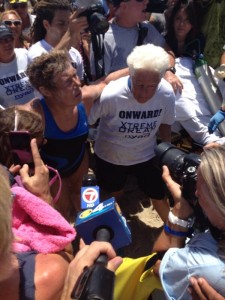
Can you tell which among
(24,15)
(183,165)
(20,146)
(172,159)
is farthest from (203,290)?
(24,15)

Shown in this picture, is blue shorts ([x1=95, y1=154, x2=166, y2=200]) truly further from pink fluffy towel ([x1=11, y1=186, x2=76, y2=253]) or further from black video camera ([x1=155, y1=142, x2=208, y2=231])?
pink fluffy towel ([x1=11, y1=186, x2=76, y2=253])

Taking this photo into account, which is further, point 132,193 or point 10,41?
point 132,193

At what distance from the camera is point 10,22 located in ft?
12.5

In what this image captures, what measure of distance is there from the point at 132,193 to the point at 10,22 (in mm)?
2015

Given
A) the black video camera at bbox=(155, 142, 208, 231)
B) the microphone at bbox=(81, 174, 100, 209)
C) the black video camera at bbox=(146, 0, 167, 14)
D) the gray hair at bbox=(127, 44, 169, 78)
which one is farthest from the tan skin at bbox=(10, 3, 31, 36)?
the microphone at bbox=(81, 174, 100, 209)

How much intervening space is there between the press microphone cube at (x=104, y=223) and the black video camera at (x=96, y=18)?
5.89ft

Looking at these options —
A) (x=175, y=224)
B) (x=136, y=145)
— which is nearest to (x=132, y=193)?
(x=136, y=145)

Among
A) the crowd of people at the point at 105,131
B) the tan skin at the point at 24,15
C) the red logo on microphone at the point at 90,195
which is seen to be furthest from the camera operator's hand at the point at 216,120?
the tan skin at the point at 24,15

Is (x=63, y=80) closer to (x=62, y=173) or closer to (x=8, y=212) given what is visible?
(x=62, y=173)

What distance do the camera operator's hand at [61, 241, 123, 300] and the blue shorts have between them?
165 centimetres

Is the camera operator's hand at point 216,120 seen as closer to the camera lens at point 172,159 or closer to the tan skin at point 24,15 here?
the camera lens at point 172,159

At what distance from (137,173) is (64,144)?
683mm

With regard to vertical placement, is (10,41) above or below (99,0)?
below

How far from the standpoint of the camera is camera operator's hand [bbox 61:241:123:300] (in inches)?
42.8
